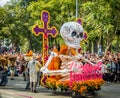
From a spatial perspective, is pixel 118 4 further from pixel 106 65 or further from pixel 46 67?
pixel 46 67

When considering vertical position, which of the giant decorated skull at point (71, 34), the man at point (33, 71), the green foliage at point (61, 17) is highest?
the green foliage at point (61, 17)

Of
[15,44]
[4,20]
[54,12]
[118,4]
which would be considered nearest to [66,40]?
[118,4]

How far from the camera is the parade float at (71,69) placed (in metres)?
16.2

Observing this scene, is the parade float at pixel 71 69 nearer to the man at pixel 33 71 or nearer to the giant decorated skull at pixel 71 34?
the giant decorated skull at pixel 71 34

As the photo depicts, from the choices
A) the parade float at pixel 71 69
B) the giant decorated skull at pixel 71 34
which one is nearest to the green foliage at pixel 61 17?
the giant decorated skull at pixel 71 34

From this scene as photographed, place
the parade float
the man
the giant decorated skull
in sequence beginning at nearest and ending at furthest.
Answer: the parade float → the giant decorated skull → the man

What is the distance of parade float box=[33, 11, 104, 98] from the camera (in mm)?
16203

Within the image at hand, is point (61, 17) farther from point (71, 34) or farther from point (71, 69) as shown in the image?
point (71, 69)

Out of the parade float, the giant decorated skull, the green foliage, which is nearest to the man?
the parade float

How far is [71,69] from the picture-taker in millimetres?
16375

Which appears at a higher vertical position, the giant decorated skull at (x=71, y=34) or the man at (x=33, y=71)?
the giant decorated skull at (x=71, y=34)

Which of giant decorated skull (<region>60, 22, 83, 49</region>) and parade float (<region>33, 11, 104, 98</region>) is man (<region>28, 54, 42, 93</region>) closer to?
parade float (<region>33, 11, 104, 98</region>)

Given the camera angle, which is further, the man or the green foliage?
the green foliage

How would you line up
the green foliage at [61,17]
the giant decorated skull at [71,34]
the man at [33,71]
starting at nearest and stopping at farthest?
the giant decorated skull at [71,34] < the man at [33,71] < the green foliage at [61,17]
